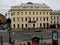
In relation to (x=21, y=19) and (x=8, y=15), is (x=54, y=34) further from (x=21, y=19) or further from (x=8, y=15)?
(x=21, y=19)

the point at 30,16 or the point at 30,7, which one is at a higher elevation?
the point at 30,7

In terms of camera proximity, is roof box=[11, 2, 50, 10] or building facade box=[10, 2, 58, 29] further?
roof box=[11, 2, 50, 10]

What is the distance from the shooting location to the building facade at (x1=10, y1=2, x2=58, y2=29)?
7888 centimetres

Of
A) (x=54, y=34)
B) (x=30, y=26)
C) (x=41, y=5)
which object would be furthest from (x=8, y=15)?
(x=41, y=5)

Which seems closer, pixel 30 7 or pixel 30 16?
pixel 30 16

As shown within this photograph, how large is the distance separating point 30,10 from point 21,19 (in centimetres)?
427

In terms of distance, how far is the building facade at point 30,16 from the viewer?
78.9 m

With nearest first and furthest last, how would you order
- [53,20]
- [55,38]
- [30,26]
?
1. [55,38]
2. [30,26]
3. [53,20]

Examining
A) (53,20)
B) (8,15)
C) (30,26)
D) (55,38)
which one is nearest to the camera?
(55,38)

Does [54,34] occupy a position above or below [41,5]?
above

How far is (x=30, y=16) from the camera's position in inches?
3155

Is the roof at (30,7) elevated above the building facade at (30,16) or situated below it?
above

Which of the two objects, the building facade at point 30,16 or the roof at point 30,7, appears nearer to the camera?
the building facade at point 30,16

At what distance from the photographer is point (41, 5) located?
273 feet
